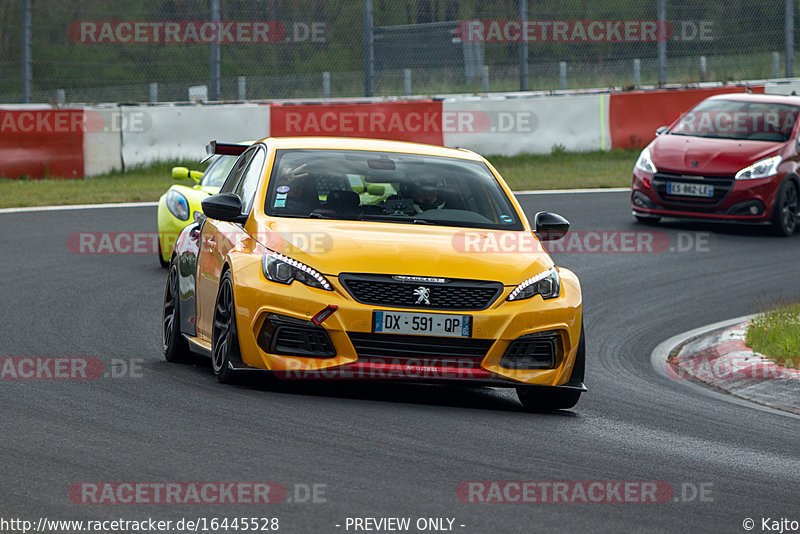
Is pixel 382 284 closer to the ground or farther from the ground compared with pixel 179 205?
closer to the ground

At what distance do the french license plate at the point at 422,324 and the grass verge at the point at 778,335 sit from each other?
3.12 meters

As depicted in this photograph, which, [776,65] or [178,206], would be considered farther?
[776,65]

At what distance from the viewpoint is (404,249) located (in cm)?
772

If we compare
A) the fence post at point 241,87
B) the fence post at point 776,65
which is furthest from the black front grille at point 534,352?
the fence post at point 776,65

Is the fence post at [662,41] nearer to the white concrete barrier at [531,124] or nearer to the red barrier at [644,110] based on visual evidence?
the red barrier at [644,110]

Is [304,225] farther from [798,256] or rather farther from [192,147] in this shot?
[192,147]

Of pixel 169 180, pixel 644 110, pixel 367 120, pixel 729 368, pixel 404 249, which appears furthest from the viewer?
pixel 644 110

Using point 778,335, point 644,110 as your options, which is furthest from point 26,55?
point 778,335

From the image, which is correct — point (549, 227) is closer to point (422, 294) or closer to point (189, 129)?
point (422, 294)

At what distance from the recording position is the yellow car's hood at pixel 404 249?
758 centimetres

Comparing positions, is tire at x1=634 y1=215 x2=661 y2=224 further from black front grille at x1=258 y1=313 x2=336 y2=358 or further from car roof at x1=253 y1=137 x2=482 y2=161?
black front grille at x1=258 y1=313 x2=336 y2=358

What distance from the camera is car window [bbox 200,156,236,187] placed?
1433 centimetres

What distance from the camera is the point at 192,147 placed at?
22.6 metres

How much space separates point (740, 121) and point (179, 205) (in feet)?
26.6
